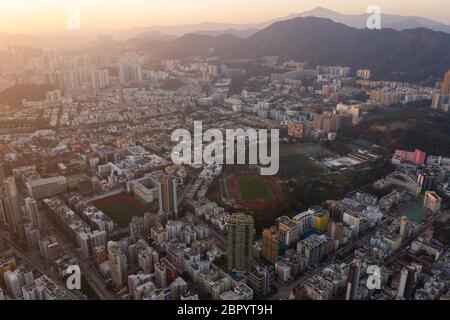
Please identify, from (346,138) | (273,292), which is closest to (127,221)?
(273,292)

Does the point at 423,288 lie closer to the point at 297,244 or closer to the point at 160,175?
the point at 297,244

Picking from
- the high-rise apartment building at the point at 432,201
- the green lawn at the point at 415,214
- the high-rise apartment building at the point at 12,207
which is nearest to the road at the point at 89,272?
the high-rise apartment building at the point at 12,207

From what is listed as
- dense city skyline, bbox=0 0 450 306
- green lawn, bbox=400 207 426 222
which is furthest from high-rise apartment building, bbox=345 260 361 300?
green lawn, bbox=400 207 426 222

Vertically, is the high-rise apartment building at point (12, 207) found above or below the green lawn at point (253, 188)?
above

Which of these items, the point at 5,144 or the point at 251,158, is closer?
the point at 251,158

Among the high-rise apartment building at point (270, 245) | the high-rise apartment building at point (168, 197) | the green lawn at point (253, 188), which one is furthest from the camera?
the green lawn at point (253, 188)

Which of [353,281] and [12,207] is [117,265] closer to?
[12,207]

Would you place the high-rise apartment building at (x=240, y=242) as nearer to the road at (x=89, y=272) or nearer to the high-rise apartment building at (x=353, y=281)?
the high-rise apartment building at (x=353, y=281)
